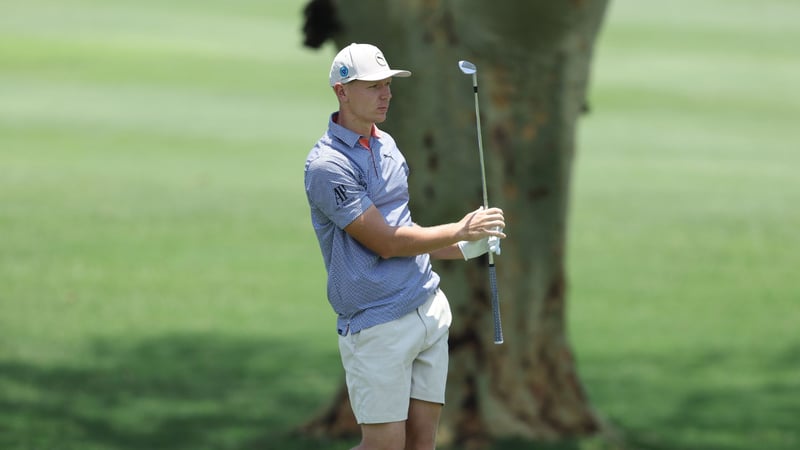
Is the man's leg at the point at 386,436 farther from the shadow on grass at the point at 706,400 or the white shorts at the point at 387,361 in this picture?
the shadow on grass at the point at 706,400

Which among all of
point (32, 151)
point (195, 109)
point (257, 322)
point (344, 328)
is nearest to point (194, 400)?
point (257, 322)

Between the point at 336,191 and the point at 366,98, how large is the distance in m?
0.33

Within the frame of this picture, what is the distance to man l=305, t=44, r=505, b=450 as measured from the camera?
445 cm

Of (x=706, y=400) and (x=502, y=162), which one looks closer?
(x=502, y=162)

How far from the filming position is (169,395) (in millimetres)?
9602

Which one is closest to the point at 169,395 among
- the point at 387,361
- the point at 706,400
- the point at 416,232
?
the point at 706,400

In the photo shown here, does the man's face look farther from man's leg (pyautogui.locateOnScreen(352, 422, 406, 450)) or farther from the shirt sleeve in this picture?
man's leg (pyautogui.locateOnScreen(352, 422, 406, 450))

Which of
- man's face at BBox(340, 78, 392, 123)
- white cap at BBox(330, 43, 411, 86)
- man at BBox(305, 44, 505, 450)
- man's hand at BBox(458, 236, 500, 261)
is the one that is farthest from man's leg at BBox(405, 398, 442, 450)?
white cap at BBox(330, 43, 411, 86)

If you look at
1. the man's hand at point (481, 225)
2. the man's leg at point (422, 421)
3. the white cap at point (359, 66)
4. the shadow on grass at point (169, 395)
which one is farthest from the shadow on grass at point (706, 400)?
→ the white cap at point (359, 66)

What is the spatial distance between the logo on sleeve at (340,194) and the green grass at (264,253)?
411cm

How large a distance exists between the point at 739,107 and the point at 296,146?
25.5ft

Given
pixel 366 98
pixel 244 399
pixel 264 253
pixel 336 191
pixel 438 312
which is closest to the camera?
pixel 336 191

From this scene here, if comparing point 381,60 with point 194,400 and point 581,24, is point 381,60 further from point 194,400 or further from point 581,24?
point 194,400

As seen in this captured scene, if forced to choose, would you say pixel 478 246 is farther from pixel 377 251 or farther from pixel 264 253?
pixel 264 253
